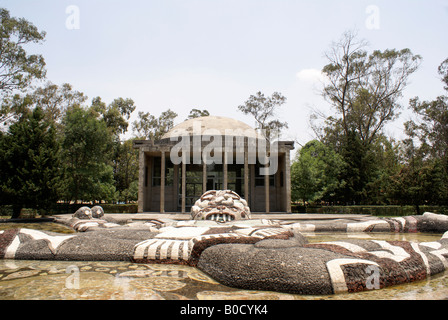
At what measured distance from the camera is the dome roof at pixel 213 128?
2550 cm

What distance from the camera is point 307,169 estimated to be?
1074 inches

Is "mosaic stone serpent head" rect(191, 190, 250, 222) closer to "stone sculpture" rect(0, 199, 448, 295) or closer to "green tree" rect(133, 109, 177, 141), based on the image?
"stone sculpture" rect(0, 199, 448, 295)

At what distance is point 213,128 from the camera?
2605cm

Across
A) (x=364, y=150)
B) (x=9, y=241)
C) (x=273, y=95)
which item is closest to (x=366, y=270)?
(x=9, y=241)

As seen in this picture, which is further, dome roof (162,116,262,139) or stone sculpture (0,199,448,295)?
dome roof (162,116,262,139)

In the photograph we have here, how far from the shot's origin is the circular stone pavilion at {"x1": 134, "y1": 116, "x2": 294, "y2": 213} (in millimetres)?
23188

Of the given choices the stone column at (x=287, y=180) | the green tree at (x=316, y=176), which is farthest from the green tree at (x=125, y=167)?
the stone column at (x=287, y=180)

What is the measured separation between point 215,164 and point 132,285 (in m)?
21.6

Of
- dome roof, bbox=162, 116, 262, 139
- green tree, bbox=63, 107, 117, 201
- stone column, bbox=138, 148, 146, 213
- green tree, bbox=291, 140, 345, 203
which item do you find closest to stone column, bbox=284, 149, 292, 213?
dome roof, bbox=162, 116, 262, 139

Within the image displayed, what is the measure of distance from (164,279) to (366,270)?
10.2ft

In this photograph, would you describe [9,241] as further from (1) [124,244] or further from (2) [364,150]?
(2) [364,150]

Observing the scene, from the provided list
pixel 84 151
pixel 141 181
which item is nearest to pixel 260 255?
pixel 141 181

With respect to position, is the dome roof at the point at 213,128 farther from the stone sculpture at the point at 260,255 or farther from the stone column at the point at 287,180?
the stone sculpture at the point at 260,255

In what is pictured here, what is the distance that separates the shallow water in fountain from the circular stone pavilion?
56.6ft
